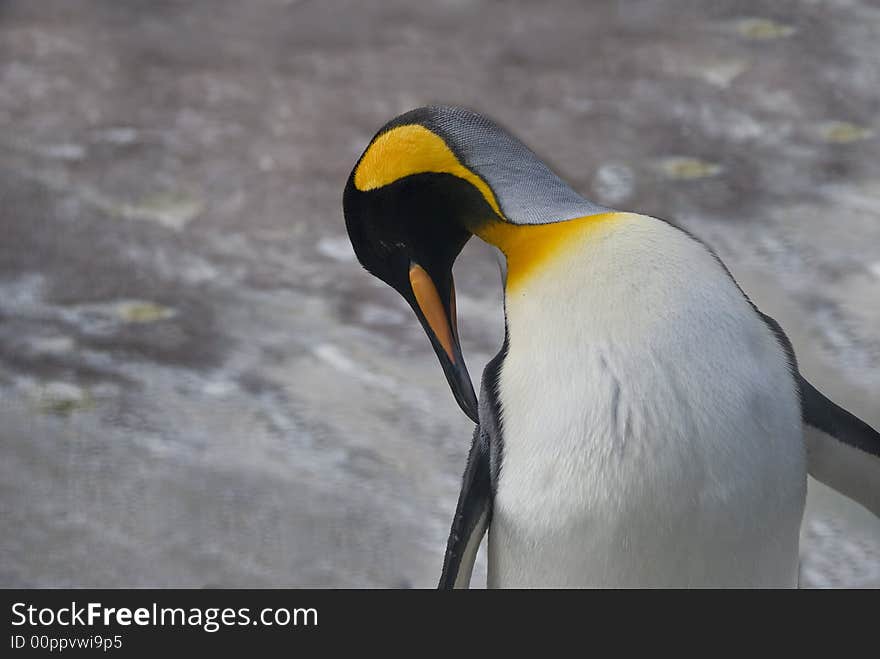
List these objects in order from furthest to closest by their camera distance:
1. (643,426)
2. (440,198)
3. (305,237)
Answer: (305,237) < (440,198) < (643,426)

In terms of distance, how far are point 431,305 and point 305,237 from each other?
141 cm

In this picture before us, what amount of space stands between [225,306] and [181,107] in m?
0.93

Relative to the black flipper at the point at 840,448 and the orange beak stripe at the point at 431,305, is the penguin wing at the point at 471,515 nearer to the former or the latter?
the orange beak stripe at the point at 431,305

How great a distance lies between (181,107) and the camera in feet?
9.63

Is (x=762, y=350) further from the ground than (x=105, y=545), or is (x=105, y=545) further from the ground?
(x=105, y=545)

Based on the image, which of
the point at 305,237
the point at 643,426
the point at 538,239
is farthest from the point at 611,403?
the point at 305,237


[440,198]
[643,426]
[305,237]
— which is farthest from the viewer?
[305,237]

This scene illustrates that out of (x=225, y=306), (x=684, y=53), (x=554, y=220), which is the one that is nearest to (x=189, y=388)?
(x=225, y=306)

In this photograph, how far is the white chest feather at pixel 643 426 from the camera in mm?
869

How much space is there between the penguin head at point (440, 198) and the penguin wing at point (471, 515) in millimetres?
91

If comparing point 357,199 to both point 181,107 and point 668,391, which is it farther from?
point 181,107

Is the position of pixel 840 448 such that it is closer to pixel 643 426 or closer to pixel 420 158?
pixel 643 426

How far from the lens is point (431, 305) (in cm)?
102
